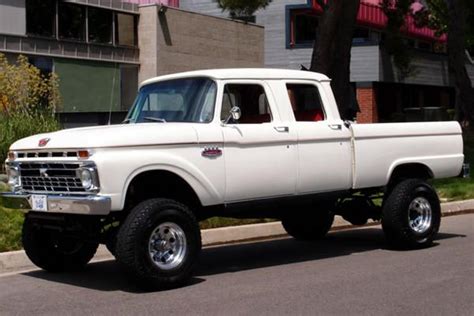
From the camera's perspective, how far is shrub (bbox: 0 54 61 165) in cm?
1457

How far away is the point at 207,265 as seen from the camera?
29.9ft

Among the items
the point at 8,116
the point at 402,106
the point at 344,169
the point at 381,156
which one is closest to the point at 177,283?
the point at 344,169

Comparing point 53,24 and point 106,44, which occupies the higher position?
point 53,24

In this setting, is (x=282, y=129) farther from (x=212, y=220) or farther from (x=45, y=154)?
(x=212, y=220)

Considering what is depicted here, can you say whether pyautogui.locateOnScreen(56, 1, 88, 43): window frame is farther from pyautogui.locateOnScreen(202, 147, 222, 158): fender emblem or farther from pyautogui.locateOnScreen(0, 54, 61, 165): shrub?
pyautogui.locateOnScreen(202, 147, 222, 158): fender emblem

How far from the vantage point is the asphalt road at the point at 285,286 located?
6816 mm

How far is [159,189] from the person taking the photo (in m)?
8.08

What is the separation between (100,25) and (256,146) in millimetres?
24067

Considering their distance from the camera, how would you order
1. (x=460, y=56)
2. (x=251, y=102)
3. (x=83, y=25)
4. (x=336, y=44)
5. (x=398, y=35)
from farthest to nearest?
(x=398, y=35), (x=83, y=25), (x=460, y=56), (x=336, y=44), (x=251, y=102)

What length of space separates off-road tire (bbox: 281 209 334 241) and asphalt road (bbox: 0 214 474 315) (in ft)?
1.86

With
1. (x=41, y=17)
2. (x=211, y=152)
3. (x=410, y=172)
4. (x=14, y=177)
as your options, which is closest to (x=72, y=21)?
(x=41, y=17)

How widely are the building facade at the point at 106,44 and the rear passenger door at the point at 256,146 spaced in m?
17.4

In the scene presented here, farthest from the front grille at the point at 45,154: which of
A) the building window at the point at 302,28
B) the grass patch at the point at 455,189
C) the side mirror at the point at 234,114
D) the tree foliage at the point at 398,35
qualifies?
the building window at the point at 302,28

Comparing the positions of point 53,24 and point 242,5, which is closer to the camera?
point 242,5
